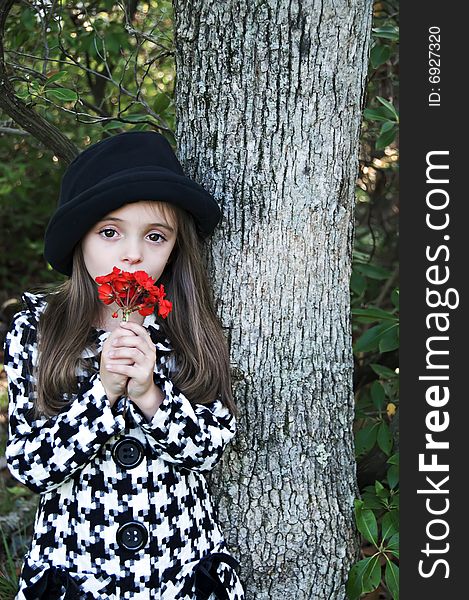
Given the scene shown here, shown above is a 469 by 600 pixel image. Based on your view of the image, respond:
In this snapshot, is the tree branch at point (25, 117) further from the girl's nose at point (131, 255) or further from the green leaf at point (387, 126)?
the green leaf at point (387, 126)

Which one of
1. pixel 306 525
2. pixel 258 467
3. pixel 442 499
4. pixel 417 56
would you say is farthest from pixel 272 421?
pixel 417 56

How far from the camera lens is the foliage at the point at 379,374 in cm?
257

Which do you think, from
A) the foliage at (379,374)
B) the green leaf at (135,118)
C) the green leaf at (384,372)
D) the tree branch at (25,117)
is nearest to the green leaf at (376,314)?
the foliage at (379,374)

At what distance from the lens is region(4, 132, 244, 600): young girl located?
2.05m

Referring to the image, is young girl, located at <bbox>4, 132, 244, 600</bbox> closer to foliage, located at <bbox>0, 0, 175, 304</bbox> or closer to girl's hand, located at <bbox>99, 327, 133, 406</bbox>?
girl's hand, located at <bbox>99, 327, 133, 406</bbox>

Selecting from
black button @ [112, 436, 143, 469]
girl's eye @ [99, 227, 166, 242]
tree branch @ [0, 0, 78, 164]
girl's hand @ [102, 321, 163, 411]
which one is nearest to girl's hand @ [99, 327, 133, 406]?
girl's hand @ [102, 321, 163, 411]

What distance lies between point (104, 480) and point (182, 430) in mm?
252

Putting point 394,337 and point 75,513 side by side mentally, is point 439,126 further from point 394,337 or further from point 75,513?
point 75,513

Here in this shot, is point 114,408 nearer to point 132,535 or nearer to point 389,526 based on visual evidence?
point 132,535

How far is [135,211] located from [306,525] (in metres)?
1.12

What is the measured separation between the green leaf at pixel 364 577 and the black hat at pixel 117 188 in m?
1.14

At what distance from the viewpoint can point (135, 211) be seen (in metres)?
2.11

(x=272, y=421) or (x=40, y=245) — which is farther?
(x=40, y=245)

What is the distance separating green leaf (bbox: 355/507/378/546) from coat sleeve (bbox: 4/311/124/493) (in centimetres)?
91
